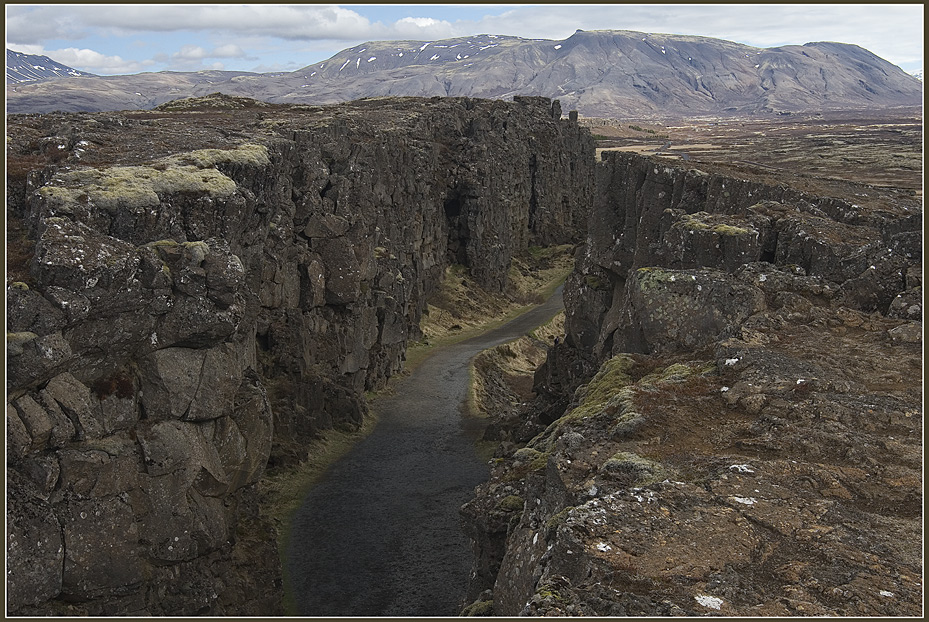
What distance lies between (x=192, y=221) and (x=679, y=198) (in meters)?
29.8

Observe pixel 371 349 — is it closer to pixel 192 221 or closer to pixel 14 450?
pixel 192 221

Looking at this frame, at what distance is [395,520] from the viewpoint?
4928 cm

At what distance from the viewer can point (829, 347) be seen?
2636 centimetres

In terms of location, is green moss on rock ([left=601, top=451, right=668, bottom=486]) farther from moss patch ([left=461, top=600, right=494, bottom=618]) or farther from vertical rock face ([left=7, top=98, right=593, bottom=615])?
vertical rock face ([left=7, top=98, right=593, bottom=615])

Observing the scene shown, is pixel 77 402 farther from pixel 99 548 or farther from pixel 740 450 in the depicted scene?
pixel 740 450

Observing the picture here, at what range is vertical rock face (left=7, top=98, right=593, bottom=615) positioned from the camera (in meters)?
30.8

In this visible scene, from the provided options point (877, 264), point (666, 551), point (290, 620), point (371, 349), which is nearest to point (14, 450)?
point (290, 620)

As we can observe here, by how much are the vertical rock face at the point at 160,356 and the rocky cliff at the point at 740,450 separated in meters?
15.6

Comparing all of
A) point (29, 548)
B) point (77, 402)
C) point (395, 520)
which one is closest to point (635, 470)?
point (77, 402)

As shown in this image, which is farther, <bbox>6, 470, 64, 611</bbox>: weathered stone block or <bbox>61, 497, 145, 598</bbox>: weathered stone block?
<bbox>61, 497, 145, 598</bbox>: weathered stone block

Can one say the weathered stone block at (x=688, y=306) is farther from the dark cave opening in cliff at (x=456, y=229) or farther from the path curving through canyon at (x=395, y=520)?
the dark cave opening in cliff at (x=456, y=229)

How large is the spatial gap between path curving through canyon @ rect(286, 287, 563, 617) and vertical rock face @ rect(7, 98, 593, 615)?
9.85 feet

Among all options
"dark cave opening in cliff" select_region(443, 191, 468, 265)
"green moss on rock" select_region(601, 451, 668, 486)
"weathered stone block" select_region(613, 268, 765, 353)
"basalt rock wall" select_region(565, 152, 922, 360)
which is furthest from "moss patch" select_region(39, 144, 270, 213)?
"dark cave opening in cliff" select_region(443, 191, 468, 265)

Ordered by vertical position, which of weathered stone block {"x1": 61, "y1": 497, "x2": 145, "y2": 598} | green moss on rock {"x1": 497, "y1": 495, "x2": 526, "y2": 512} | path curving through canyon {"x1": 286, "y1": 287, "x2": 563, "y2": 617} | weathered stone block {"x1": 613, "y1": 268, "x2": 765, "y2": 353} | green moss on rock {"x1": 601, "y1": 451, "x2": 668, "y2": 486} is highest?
weathered stone block {"x1": 613, "y1": 268, "x2": 765, "y2": 353}
